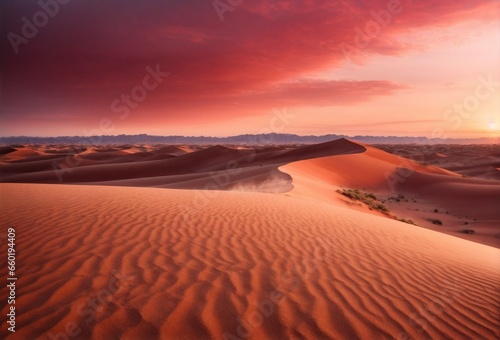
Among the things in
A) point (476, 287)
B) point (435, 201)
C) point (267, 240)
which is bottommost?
point (435, 201)

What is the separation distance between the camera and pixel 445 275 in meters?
5.02

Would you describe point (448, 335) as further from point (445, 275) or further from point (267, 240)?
point (267, 240)

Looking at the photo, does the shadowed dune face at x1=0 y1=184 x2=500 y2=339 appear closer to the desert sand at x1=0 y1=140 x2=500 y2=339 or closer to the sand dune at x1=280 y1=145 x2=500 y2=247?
the desert sand at x1=0 y1=140 x2=500 y2=339

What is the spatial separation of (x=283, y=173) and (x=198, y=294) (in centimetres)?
1522

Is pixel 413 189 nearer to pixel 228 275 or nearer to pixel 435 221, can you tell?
pixel 435 221

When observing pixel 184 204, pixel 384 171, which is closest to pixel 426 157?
pixel 384 171

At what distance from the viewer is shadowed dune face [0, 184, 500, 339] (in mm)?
3080

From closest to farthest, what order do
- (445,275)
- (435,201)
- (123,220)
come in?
1. (445,275)
2. (123,220)
3. (435,201)

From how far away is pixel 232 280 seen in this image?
3941 mm

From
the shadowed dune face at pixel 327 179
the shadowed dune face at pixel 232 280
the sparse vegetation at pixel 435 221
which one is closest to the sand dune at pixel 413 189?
the shadowed dune face at pixel 327 179

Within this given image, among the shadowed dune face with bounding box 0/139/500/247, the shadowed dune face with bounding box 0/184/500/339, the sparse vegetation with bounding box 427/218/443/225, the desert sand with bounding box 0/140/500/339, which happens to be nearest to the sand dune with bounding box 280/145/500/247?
the shadowed dune face with bounding box 0/139/500/247

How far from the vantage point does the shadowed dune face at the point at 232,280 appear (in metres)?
3.08

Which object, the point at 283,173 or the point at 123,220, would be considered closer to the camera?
the point at 123,220

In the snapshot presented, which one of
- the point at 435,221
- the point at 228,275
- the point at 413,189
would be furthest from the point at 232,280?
the point at 413,189
